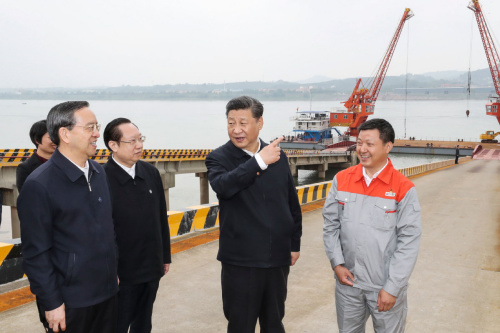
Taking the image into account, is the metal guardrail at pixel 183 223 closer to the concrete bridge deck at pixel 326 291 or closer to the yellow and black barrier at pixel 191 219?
the yellow and black barrier at pixel 191 219

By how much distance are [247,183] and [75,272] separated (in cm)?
119

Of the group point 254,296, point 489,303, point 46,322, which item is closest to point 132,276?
point 46,322

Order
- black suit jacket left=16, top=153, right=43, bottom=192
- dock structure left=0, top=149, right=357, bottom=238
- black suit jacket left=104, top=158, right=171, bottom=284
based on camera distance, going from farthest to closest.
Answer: dock structure left=0, top=149, right=357, bottom=238 < black suit jacket left=16, top=153, right=43, bottom=192 < black suit jacket left=104, top=158, right=171, bottom=284

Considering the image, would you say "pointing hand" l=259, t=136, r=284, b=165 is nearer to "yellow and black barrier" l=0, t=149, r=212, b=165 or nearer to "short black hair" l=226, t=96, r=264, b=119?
"short black hair" l=226, t=96, r=264, b=119

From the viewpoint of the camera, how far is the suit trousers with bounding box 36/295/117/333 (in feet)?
8.41

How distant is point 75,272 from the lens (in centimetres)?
253

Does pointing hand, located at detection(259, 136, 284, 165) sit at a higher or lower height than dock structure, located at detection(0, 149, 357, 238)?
higher

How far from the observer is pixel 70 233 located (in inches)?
99.6

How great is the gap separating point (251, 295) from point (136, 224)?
3.66 ft

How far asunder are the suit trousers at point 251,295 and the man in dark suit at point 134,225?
741mm

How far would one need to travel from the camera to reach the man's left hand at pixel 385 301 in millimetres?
2902

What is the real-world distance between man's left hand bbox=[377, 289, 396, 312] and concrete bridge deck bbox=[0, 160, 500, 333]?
1300mm

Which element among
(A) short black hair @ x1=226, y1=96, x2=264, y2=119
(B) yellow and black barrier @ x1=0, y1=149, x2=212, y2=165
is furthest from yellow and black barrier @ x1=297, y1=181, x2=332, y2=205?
(B) yellow and black barrier @ x1=0, y1=149, x2=212, y2=165

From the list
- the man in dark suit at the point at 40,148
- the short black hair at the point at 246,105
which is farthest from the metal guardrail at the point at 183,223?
the short black hair at the point at 246,105
